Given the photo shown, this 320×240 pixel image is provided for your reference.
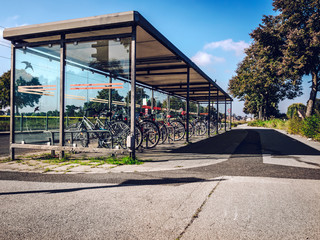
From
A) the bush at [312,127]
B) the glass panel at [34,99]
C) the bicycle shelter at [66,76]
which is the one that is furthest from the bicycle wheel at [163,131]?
the bush at [312,127]

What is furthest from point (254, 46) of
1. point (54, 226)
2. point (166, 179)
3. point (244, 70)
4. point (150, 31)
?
point (54, 226)

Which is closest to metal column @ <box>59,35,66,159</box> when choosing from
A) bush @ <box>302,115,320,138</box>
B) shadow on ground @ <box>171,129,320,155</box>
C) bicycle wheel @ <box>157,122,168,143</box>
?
shadow on ground @ <box>171,129,320,155</box>

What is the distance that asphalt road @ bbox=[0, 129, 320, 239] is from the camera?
7.84ft

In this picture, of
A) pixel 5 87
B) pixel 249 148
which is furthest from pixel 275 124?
pixel 5 87

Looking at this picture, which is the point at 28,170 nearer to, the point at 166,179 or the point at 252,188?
the point at 166,179

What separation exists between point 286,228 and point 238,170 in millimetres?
2738

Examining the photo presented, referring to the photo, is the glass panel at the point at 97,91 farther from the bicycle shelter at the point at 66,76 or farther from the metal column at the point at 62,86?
the metal column at the point at 62,86

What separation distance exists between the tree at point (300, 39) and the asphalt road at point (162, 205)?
21.8 metres

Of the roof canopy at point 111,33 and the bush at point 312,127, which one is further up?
the roof canopy at point 111,33

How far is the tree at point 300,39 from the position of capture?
74.6 ft

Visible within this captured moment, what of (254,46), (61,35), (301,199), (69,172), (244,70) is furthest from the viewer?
(244,70)

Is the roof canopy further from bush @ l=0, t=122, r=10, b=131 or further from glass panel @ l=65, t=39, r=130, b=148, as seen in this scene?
bush @ l=0, t=122, r=10, b=131

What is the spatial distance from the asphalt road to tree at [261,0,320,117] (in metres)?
21.8

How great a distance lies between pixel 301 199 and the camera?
3318mm
